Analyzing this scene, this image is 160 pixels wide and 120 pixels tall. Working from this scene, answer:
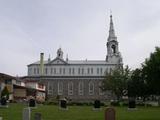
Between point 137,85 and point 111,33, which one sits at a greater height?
point 111,33

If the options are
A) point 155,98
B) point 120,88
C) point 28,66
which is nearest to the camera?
point 120,88

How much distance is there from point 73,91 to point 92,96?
702 cm

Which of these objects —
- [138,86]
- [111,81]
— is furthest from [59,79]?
[138,86]

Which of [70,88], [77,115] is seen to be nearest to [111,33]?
[70,88]

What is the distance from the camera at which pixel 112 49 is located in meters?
146

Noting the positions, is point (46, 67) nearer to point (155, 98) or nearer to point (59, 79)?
point (59, 79)

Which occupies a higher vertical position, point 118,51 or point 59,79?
point 118,51

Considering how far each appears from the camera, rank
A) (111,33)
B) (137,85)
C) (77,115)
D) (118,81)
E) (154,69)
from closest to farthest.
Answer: (77,115)
(154,69)
(137,85)
(118,81)
(111,33)

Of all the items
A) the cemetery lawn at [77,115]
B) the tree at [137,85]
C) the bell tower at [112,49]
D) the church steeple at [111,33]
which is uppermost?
the church steeple at [111,33]

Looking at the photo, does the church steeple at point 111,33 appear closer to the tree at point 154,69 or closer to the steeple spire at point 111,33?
the steeple spire at point 111,33

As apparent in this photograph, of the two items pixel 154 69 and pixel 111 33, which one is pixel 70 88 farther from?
pixel 154 69

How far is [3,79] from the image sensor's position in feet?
311

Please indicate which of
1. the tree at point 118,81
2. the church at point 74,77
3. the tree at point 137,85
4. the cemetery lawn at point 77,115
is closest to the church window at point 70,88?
the church at point 74,77

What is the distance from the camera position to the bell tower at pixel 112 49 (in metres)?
143
